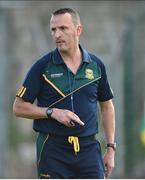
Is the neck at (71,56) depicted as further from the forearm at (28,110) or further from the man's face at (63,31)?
the forearm at (28,110)

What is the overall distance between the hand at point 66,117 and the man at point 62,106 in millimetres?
92

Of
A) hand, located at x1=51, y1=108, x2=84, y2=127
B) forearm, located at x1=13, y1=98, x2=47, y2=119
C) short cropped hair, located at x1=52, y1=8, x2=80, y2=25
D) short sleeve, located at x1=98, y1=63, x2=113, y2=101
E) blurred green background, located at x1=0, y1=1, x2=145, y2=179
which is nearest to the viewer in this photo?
hand, located at x1=51, y1=108, x2=84, y2=127

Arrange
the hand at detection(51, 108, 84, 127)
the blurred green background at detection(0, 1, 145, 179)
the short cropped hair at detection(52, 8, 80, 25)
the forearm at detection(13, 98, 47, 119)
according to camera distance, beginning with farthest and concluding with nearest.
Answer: the blurred green background at detection(0, 1, 145, 179), the short cropped hair at detection(52, 8, 80, 25), the forearm at detection(13, 98, 47, 119), the hand at detection(51, 108, 84, 127)

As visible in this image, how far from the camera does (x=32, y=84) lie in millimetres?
8172

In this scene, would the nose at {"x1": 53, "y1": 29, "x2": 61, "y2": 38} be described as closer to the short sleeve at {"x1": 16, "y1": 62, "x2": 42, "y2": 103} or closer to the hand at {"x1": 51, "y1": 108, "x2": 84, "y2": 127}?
the short sleeve at {"x1": 16, "y1": 62, "x2": 42, "y2": 103}

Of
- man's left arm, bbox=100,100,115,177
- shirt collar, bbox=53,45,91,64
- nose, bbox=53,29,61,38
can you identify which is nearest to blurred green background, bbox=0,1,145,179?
man's left arm, bbox=100,100,115,177

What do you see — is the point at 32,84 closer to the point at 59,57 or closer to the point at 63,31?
the point at 59,57

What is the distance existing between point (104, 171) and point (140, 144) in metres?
6.61

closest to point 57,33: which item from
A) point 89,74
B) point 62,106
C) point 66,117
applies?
point 89,74

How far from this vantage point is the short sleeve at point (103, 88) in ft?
27.6

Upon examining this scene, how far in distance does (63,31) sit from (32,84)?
463 millimetres

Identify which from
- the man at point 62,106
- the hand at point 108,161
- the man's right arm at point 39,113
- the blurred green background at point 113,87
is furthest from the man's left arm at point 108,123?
the blurred green background at point 113,87

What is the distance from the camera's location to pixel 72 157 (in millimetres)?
8164

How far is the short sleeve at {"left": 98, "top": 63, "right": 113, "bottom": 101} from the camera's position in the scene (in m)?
8.41
